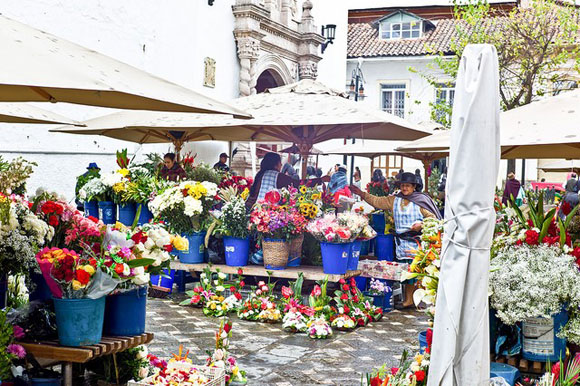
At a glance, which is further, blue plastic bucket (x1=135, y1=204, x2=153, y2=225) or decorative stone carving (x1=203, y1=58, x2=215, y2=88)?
decorative stone carving (x1=203, y1=58, x2=215, y2=88)

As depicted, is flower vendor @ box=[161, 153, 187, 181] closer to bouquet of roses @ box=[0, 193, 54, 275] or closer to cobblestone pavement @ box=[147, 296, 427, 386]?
cobblestone pavement @ box=[147, 296, 427, 386]

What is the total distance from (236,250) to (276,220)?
0.73m

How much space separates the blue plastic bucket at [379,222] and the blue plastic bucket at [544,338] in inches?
235

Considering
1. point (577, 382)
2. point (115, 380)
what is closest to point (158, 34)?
point (115, 380)

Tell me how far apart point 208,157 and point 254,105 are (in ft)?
26.8

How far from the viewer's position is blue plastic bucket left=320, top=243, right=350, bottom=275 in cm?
810

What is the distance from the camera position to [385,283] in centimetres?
884

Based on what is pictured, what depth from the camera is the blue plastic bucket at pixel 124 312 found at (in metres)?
4.53

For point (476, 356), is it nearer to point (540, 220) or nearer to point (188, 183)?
point (540, 220)

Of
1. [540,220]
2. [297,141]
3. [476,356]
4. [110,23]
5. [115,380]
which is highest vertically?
[110,23]

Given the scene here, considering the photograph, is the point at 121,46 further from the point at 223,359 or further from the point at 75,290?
the point at 75,290

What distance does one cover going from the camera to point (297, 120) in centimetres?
856

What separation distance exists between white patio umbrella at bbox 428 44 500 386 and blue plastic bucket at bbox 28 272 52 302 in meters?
2.50

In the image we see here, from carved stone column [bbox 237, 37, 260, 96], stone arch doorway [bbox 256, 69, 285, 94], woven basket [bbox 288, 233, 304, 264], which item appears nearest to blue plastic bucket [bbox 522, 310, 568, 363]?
woven basket [bbox 288, 233, 304, 264]
